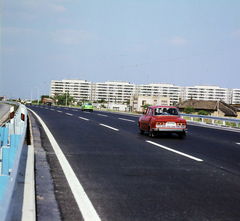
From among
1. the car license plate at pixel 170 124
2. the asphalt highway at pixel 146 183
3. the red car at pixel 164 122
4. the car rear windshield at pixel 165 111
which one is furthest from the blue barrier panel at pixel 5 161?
the car rear windshield at pixel 165 111

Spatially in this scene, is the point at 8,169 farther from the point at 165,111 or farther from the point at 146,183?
the point at 165,111

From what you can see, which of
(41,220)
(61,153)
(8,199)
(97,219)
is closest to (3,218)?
(8,199)

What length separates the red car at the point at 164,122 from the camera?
13.2 meters

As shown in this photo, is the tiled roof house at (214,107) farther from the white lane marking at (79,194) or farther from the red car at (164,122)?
the white lane marking at (79,194)

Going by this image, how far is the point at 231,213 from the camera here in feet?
13.9

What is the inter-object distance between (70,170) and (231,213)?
11.4 ft

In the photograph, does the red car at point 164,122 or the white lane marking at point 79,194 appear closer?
the white lane marking at point 79,194

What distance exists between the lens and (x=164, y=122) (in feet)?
43.4

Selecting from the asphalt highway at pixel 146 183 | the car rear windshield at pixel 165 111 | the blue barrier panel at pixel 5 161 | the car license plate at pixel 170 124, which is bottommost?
the asphalt highway at pixel 146 183

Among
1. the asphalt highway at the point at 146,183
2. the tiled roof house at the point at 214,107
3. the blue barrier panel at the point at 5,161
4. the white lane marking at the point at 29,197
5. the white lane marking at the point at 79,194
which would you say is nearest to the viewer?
the white lane marking at the point at 29,197

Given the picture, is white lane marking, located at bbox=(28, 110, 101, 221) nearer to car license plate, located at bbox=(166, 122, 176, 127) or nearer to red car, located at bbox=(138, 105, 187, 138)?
red car, located at bbox=(138, 105, 187, 138)

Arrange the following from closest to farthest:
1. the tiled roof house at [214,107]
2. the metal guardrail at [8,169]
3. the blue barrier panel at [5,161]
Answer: the metal guardrail at [8,169], the blue barrier panel at [5,161], the tiled roof house at [214,107]

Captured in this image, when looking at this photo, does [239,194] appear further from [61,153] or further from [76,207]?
[61,153]

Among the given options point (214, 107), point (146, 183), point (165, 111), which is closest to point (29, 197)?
point (146, 183)
